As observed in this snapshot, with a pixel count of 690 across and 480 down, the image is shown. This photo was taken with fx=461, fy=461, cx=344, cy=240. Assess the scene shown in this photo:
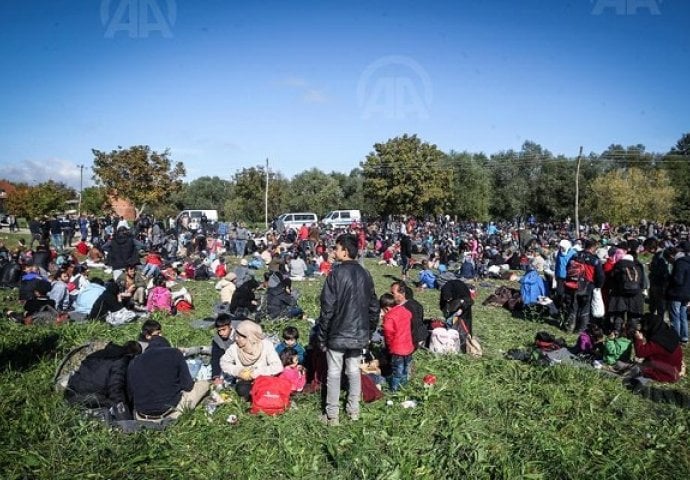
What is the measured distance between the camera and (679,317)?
8.30 m

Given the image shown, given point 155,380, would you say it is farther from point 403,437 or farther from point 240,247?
point 240,247

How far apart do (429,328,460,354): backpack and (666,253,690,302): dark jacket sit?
4.20m

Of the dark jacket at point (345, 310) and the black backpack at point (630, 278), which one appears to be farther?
the black backpack at point (630, 278)

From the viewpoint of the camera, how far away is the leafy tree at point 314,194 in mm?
56250

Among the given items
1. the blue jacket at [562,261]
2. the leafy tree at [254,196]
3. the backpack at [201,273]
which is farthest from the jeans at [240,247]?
the leafy tree at [254,196]

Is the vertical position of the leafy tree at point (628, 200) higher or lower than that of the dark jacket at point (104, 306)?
higher

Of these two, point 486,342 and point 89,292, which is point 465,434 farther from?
point 89,292

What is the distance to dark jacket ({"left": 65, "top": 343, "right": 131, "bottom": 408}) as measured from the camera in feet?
16.4

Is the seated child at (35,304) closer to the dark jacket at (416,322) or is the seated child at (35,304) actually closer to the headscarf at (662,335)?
the dark jacket at (416,322)

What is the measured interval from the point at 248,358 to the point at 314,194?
53.9 metres

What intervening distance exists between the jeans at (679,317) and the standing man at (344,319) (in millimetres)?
6644

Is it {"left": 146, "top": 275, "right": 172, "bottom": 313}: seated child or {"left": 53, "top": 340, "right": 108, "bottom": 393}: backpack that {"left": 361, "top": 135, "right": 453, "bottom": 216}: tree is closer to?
{"left": 146, "top": 275, "right": 172, "bottom": 313}: seated child

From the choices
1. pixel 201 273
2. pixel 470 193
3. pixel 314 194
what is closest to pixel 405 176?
pixel 470 193

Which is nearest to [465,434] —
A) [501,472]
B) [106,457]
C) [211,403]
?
[501,472]
